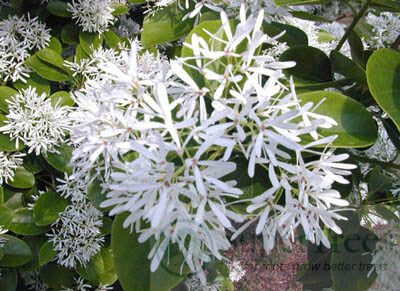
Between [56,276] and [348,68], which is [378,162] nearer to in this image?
[348,68]

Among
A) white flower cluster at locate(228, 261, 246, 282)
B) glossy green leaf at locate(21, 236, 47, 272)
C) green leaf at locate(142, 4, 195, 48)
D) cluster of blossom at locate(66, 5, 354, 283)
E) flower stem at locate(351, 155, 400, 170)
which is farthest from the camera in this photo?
white flower cluster at locate(228, 261, 246, 282)

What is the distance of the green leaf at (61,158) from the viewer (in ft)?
2.10

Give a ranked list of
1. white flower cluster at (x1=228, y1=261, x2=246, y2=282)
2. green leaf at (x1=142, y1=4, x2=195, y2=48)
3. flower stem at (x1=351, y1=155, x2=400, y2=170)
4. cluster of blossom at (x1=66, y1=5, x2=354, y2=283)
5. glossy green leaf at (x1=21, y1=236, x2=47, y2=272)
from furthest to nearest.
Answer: white flower cluster at (x1=228, y1=261, x2=246, y2=282) → glossy green leaf at (x1=21, y1=236, x2=47, y2=272) → green leaf at (x1=142, y1=4, x2=195, y2=48) → flower stem at (x1=351, y1=155, x2=400, y2=170) → cluster of blossom at (x1=66, y1=5, x2=354, y2=283)

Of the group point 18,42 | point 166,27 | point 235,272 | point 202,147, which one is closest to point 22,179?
point 18,42

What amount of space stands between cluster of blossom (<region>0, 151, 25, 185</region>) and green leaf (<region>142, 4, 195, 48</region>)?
12.2 inches

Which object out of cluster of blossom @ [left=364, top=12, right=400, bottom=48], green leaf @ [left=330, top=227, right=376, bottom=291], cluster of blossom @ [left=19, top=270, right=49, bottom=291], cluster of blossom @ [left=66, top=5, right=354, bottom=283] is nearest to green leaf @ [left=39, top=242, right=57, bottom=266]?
cluster of blossom @ [left=19, top=270, right=49, bottom=291]

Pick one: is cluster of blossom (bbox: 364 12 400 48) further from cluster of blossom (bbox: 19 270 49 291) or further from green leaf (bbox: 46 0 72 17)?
cluster of blossom (bbox: 19 270 49 291)

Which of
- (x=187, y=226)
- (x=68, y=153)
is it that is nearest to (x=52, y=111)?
(x=68, y=153)

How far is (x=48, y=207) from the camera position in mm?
653

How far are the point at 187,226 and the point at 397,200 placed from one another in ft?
1.04

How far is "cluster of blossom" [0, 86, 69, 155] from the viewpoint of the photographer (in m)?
0.63

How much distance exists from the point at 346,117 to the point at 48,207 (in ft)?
1.68

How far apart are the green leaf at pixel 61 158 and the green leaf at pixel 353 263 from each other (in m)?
0.44

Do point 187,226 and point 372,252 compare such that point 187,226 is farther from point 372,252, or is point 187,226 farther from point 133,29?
point 133,29
